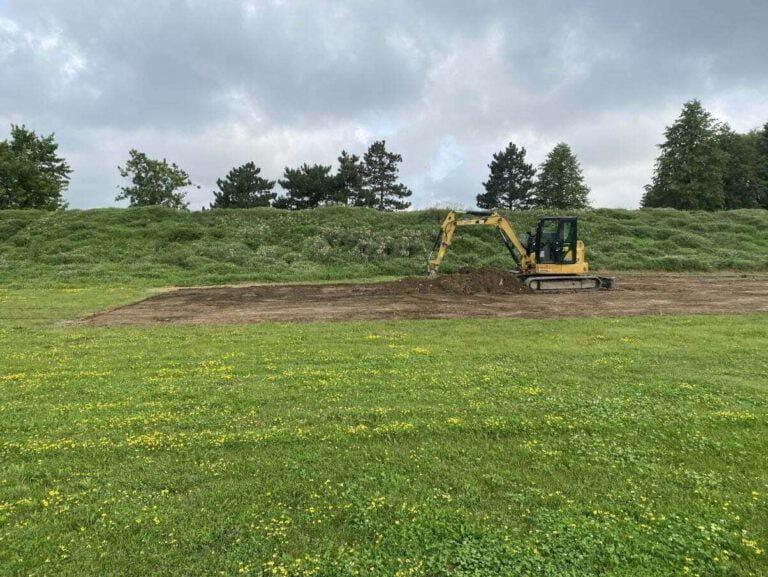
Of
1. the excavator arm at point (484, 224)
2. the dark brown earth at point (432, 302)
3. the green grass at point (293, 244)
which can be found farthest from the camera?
the green grass at point (293, 244)

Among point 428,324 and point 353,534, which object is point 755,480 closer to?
point 353,534

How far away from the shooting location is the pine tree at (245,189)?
202 feet

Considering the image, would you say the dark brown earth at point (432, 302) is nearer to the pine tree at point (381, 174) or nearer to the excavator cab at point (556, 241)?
the excavator cab at point (556, 241)

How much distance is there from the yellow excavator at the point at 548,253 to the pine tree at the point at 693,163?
49.5 metres

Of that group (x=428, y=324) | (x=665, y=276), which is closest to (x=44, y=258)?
(x=428, y=324)

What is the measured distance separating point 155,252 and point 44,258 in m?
5.93

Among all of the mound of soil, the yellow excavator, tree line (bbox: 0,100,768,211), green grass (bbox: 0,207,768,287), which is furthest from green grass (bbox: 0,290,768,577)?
tree line (bbox: 0,100,768,211)

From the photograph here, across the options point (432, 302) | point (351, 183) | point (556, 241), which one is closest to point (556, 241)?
point (556, 241)

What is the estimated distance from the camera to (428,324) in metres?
12.5

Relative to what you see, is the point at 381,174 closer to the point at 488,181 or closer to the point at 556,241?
the point at 488,181

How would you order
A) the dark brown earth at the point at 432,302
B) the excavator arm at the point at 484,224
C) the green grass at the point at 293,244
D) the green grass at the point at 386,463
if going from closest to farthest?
the green grass at the point at 386,463, the dark brown earth at the point at 432,302, the excavator arm at the point at 484,224, the green grass at the point at 293,244

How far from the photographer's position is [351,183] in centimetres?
6194

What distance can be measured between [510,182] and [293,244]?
149 feet

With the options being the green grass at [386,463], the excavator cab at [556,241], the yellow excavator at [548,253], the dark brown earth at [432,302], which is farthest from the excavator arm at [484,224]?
the green grass at [386,463]
